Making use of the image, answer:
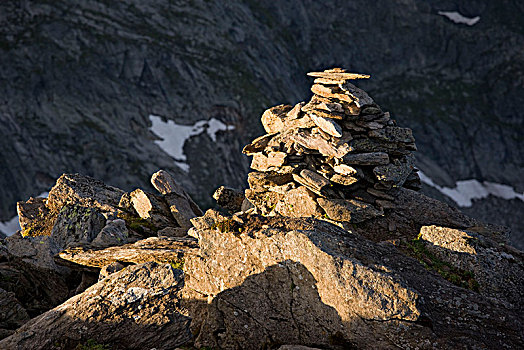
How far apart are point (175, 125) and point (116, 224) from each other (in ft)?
353

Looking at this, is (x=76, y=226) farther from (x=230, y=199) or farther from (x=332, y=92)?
(x=332, y=92)

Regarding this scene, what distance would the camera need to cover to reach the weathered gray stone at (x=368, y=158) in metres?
19.7

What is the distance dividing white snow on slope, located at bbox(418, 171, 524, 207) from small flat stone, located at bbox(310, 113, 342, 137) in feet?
413

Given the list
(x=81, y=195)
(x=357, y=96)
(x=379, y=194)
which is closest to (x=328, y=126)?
(x=357, y=96)

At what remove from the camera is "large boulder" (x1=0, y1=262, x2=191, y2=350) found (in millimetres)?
11359

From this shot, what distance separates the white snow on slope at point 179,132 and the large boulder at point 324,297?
101 metres

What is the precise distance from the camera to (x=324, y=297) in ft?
36.9

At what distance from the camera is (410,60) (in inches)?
7323

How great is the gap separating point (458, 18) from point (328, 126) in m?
203

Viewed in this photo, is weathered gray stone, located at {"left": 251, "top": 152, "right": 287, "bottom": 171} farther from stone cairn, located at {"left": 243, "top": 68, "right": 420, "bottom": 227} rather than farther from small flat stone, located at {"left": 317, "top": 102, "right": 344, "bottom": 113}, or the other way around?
small flat stone, located at {"left": 317, "top": 102, "right": 344, "bottom": 113}

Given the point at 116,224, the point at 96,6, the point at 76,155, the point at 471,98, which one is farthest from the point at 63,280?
the point at 471,98

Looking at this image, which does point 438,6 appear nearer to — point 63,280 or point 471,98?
point 471,98

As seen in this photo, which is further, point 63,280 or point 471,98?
point 471,98

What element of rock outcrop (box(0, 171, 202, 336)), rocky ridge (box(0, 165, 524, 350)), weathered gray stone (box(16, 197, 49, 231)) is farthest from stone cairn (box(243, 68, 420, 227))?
weathered gray stone (box(16, 197, 49, 231))
